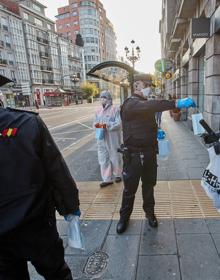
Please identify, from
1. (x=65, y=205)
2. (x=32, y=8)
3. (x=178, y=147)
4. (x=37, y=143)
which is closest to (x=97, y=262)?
(x=65, y=205)

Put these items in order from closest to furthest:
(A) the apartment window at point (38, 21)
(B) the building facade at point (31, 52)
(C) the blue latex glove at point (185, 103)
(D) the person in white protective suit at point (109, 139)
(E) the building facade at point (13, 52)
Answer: (C) the blue latex glove at point (185, 103) < (D) the person in white protective suit at point (109, 139) < (E) the building facade at point (13, 52) < (B) the building facade at point (31, 52) < (A) the apartment window at point (38, 21)

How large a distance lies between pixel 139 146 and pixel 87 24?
94068mm

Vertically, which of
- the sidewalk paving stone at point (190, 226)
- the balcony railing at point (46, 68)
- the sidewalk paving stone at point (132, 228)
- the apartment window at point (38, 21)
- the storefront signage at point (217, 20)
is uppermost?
the apartment window at point (38, 21)

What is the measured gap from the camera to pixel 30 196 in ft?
5.12

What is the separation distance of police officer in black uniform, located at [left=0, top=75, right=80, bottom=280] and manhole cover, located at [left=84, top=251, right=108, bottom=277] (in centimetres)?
77

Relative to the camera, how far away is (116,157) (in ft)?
16.3

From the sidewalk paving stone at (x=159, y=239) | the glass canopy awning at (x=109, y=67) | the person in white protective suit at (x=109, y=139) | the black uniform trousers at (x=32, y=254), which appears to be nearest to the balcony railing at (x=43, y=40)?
the glass canopy awning at (x=109, y=67)

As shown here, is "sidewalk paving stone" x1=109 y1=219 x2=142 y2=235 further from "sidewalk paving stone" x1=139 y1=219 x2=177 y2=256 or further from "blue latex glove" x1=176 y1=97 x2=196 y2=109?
"blue latex glove" x1=176 y1=97 x2=196 y2=109

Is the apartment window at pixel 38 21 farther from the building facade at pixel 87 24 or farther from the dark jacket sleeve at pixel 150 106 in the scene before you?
the dark jacket sleeve at pixel 150 106

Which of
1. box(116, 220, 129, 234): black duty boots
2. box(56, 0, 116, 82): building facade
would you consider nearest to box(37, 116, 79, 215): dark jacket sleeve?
box(116, 220, 129, 234): black duty boots

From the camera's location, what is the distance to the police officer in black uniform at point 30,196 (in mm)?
1517

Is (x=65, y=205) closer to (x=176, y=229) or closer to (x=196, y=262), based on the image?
(x=196, y=262)

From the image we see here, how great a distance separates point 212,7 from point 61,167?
23.1 ft

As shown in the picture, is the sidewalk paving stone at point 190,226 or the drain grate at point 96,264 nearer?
the drain grate at point 96,264
